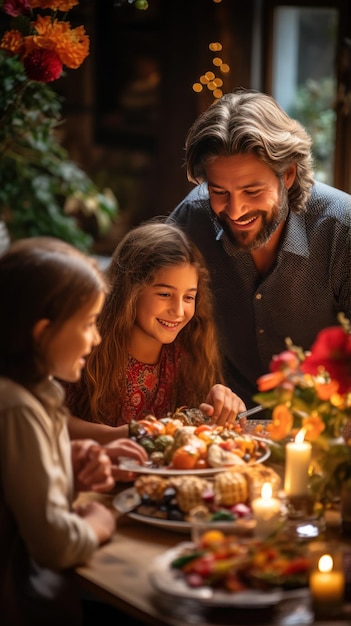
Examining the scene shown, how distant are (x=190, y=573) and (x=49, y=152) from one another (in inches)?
145

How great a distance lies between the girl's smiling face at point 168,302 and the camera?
2.39 m

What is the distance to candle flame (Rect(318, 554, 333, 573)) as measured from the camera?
4.95 ft

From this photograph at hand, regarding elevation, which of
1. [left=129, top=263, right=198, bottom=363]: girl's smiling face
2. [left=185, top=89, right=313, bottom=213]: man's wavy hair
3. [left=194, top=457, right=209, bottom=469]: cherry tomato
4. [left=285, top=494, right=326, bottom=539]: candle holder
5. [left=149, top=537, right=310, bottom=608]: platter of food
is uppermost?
[left=185, top=89, right=313, bottom=213]: man's wavy hair

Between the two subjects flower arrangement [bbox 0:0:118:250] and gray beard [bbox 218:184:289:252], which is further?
gray beard [bbox 218:184:289:252]

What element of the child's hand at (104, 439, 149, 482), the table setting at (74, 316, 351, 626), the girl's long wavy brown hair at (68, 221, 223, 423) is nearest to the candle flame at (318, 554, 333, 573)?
the table setting at (74, 316, 351, 626)

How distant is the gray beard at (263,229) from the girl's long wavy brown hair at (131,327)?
0.14 metres

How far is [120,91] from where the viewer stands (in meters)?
6.88

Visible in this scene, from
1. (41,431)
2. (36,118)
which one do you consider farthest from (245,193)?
(36,118)

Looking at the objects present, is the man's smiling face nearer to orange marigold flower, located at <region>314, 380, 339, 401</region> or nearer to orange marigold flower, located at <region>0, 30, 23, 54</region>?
orange marigold flower, located at <region>0, 30, 23, 54</region>

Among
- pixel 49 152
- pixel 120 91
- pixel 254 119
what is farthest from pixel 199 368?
pixel 120 91

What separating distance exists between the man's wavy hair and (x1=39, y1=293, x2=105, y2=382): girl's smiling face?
2.91ft

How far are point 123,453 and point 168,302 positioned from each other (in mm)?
568

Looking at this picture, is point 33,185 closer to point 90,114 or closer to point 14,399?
point 90,114

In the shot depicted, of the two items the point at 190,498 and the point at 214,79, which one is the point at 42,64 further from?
the point at 190,498
